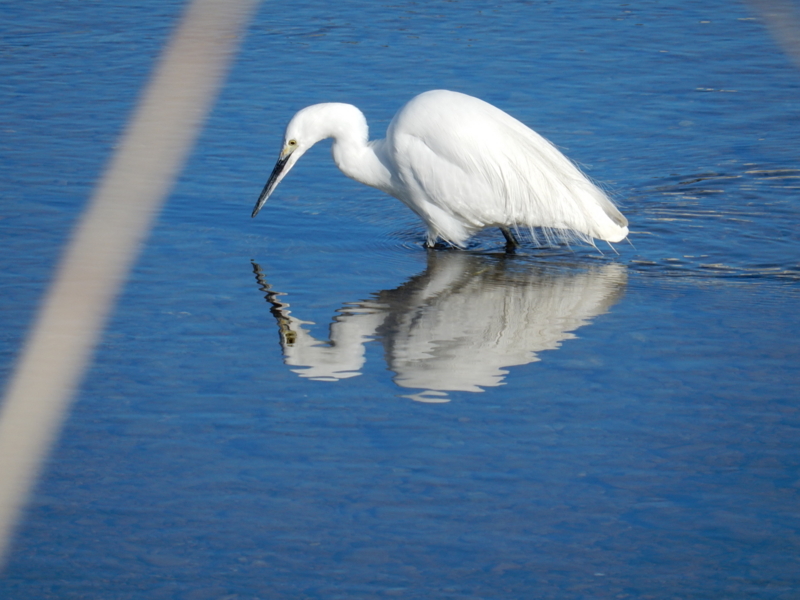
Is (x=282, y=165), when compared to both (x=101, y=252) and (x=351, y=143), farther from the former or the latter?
(x=101, y=252)

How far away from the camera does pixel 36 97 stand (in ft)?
27.4

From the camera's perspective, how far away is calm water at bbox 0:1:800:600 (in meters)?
3.05

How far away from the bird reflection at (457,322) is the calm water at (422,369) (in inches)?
0.7

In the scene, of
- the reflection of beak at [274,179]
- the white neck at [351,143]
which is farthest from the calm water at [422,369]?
the white neck at [351,143]

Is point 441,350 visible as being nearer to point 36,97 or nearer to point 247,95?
point 247,95

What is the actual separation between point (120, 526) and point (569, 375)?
5.76 feet

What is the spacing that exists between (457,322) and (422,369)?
23.1 inches

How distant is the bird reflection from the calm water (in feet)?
0.06

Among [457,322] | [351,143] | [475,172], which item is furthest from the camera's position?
[351,143]

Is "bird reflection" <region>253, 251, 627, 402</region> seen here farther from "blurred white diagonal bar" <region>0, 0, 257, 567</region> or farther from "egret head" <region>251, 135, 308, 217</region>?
"blurred white diagonal bar" <region>0, 0, 257, 567</region>

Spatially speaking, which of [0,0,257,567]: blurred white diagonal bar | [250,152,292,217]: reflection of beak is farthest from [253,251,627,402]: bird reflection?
[0,0,257,567]: blurred white diagonal bar

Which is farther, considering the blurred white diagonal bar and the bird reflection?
the bird reflection

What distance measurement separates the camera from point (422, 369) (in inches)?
169

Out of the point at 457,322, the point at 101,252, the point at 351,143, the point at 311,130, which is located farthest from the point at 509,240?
the point at 101,252
